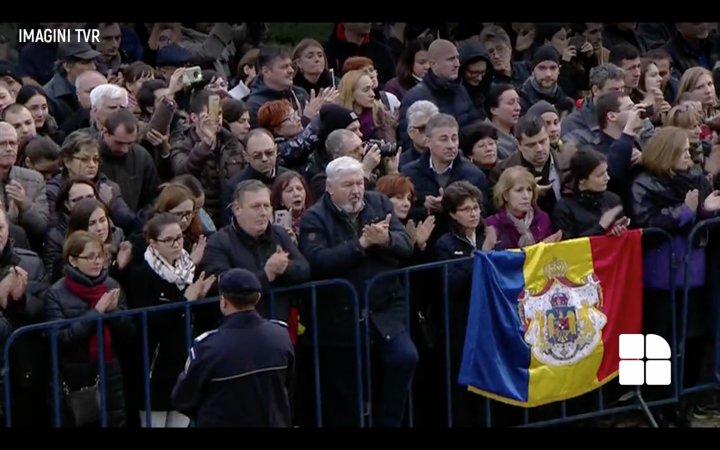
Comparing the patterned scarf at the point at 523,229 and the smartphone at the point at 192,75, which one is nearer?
the patterned scarf at the point at 523,229

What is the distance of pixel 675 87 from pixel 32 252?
7446 mm

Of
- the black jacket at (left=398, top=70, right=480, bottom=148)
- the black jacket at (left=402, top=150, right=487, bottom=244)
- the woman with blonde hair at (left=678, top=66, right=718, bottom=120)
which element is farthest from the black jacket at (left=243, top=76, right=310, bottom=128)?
the woman with blonde hair at (left=678, top=66, right=718, bottom=120)

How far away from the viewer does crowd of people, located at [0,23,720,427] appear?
1055 centimetres

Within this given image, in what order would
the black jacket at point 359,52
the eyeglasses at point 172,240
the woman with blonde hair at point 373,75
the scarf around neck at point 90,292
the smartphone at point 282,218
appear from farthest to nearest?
1. the black jacket at point 359,52
2. the woman with blonde hair at point 373,75
3. the smartphone at point 282,218
4. the eyeglasses at point 172,240
5. the scarf around neck at point 90,292

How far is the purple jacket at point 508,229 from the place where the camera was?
1184 cm

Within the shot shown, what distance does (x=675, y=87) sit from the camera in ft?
53.3

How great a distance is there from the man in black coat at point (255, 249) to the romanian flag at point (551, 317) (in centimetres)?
129

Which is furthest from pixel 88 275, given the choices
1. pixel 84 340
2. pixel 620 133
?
pixel 620 133

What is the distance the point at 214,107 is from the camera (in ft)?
41.2

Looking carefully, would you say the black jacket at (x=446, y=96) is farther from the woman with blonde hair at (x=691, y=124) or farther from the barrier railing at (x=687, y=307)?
the barrier railing at (x=687, y=307)

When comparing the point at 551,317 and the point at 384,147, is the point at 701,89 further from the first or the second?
the point at 551,317

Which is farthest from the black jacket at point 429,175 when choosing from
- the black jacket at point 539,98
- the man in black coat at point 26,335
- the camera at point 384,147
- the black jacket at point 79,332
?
the man in black coat at point 26,335

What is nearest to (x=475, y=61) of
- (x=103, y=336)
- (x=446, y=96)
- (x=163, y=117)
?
(x=446, y=96)

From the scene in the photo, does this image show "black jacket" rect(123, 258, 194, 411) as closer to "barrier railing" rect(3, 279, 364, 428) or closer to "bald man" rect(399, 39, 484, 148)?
"barrier railing" rect(3, 279, 364, 428)
